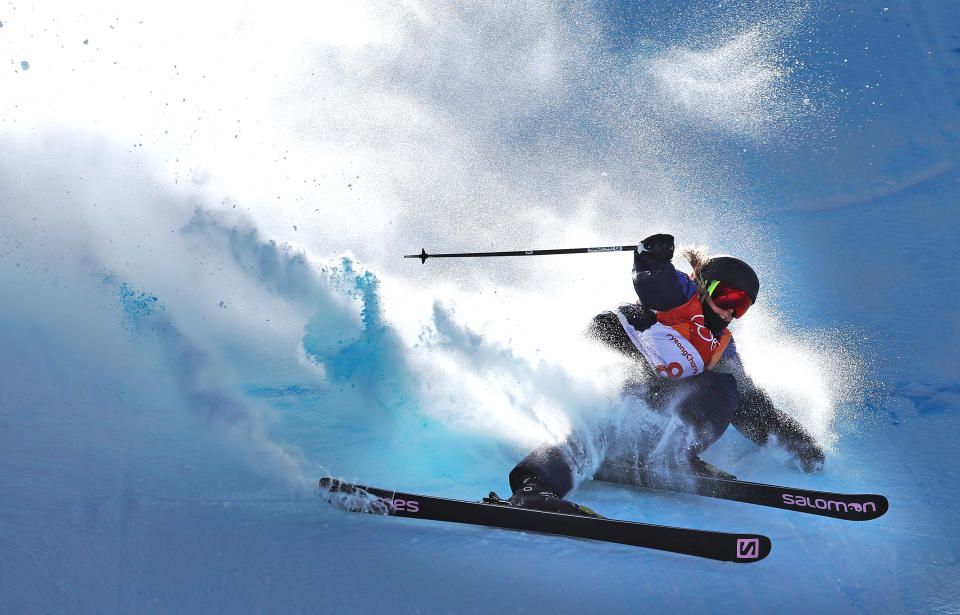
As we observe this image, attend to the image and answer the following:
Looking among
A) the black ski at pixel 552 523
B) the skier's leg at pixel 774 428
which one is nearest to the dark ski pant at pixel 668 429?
the skier's leg at pixel 774 428

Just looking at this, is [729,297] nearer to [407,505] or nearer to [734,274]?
[734,274]

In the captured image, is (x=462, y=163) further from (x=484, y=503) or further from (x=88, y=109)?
(x=484, y=503)

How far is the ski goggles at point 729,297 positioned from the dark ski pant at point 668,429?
11.9 inches

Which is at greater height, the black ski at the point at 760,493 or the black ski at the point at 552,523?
the black ski at the point at 760,493

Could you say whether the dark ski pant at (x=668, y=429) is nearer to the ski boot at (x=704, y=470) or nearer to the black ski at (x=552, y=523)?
the ski boot at (x=704, y=470)

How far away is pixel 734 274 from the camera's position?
11.3ft

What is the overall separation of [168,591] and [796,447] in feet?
9.30

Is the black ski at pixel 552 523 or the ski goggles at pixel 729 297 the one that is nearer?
the black ski at pixel 552 523

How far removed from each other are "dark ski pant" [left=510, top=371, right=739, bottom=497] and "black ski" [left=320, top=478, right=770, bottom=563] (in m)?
0.52

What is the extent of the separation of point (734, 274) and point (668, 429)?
→ 0.75 meters

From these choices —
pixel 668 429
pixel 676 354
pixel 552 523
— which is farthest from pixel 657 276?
pixel 552 523

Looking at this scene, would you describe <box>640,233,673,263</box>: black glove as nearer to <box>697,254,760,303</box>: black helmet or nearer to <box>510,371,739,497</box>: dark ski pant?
<box>697,254,760,303</box>: black helmet

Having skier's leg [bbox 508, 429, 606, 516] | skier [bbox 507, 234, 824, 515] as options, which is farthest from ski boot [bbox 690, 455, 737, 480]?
skier's leg [bbox 508, 429, 606, 516]

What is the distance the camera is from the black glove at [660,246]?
3348 mm
